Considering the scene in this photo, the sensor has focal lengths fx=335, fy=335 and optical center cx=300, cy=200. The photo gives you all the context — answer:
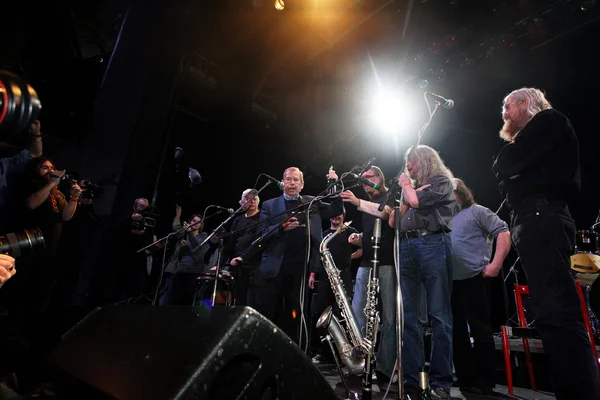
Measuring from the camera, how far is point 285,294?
400 centimetres

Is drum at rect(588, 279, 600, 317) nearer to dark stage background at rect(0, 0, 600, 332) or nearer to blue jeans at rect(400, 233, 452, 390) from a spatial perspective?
blue jeans at rect(400, 233, 452, 390)

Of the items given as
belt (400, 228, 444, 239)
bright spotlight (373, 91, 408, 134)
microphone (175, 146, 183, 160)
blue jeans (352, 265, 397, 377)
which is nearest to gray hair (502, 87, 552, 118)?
belt (400, 228, 444, 239)

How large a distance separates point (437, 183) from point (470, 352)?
187 centimetres

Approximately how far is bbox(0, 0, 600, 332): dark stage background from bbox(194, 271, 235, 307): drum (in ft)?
7.11

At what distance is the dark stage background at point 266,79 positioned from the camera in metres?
5.67

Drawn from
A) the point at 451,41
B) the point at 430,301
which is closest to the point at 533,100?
the point at 430,301

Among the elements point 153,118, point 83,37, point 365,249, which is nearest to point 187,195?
point 153,118

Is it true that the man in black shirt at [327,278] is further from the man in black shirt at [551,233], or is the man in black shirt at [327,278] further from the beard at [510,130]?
the man in black shirt at [551,233]

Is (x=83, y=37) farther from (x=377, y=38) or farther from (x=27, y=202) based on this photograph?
(x=377, y=38)

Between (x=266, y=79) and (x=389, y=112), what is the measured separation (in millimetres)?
3387

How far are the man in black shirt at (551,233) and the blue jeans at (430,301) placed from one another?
699mm

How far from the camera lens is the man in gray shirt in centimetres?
325

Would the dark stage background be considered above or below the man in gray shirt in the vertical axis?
above

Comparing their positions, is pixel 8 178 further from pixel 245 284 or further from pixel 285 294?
pixel 285 294
